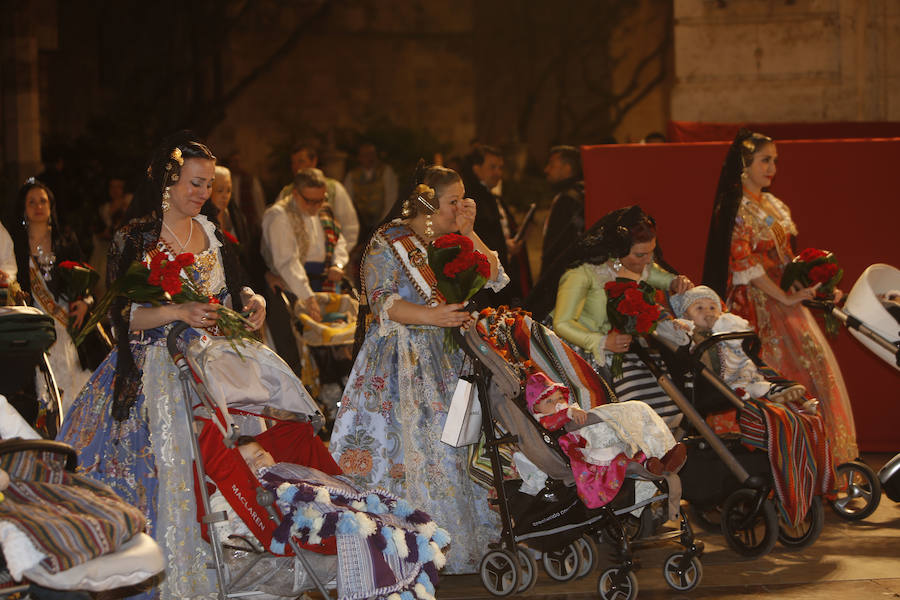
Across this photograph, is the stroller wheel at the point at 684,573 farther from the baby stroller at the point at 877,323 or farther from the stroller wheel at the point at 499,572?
→ the baby stroller at the point at 877,323

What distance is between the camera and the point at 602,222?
589cm

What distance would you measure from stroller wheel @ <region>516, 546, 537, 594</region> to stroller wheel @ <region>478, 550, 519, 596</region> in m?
0.04

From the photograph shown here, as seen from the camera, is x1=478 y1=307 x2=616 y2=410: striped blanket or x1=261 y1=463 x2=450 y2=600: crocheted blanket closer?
x1=261 y1=463 x2=450 y2=600: crocheted blanket

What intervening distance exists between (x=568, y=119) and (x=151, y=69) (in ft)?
25.3

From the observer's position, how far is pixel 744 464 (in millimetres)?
5371

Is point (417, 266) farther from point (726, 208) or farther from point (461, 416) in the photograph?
point (726, 208)

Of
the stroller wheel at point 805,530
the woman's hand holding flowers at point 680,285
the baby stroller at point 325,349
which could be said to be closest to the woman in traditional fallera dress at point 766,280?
the woman's hand holding flowers at point 680,285

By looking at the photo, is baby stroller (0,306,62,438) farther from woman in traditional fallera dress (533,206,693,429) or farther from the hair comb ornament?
woman in traditional fallera dress (533,206,693,429)

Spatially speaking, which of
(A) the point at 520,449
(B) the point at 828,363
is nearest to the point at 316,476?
(A) the point at 520,449

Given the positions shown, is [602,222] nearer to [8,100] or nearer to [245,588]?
[245,588]

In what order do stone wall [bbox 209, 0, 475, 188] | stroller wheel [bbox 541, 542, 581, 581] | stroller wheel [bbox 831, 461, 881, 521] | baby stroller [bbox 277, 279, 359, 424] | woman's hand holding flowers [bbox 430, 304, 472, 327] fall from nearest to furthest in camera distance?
woman's hand holding flowers [bbox 430, 304, 472, 327]
stroller wheel [bbox 541, 542, 581, 581]
stroller wheel [bbox 831, 461, 881, 521]
baby stroller [bbox 277, 279, 359, 424]
stone wall [bbox 209, 0, 475, 188]

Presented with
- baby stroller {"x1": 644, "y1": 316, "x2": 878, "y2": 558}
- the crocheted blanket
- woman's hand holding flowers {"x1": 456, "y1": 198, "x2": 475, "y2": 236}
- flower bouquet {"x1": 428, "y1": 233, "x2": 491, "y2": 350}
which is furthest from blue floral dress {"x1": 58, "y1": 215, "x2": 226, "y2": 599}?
baby stroller {"x1": 644, "y1": 316, "x2": 878, "y2": 558}

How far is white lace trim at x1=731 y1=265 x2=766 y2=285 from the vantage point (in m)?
6.45

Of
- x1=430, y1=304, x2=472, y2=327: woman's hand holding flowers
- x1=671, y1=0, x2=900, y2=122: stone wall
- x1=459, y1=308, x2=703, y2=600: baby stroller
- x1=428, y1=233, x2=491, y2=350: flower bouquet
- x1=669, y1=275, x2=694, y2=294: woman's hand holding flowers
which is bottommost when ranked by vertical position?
x1=459, y1=308, x2=703, y2=600: baby stroller
